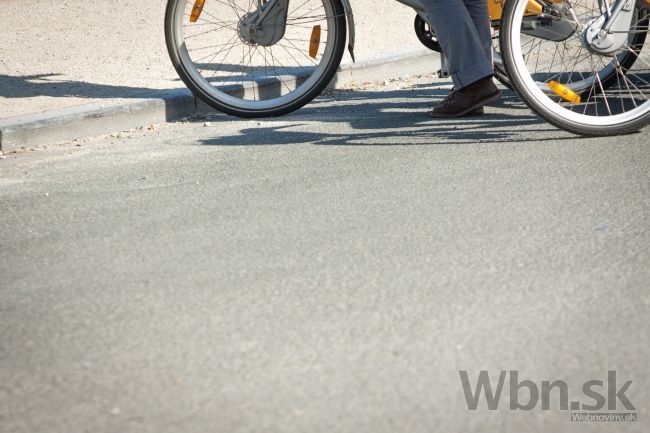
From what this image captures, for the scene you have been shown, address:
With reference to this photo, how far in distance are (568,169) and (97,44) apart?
506 cm

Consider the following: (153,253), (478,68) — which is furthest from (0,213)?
(478,68)

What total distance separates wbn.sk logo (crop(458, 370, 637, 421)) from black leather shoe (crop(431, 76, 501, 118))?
10.7 ft

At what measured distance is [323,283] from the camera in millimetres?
3318

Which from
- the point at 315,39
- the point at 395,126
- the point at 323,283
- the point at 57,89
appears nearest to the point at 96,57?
the point at 57,89

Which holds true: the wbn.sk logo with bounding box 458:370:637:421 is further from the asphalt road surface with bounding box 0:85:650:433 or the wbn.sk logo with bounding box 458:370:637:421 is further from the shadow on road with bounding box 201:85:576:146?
the shadow on road with bounding box 201:85:576:146

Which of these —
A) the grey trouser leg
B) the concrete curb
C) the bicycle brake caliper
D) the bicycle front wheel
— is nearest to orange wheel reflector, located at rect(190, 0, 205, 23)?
the bicycle brake caliper

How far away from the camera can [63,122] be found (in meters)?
6.05

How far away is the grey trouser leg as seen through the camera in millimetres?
5523

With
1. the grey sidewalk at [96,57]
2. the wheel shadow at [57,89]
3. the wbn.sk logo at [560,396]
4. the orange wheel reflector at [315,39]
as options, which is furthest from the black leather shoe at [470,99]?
the wbn.sk logo at [560,396]

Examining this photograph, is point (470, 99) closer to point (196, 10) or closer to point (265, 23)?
point (265, 23)

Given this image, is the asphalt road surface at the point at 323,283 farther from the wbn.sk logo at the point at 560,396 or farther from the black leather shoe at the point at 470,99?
the black leather shoe at the point at 470,99

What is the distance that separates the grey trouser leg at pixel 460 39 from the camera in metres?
5.52

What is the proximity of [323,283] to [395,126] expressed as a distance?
8.93 ft

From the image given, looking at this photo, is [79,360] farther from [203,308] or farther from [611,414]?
[611,414]
